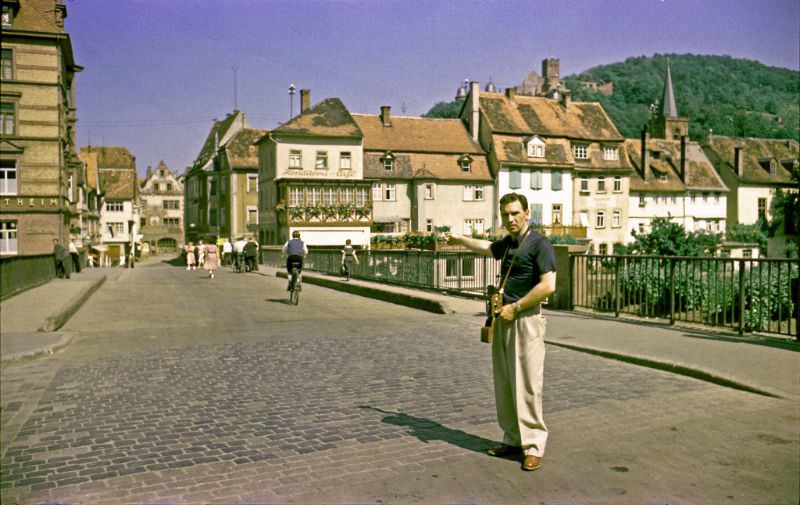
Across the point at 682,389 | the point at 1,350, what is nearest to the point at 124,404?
the point at 1,350

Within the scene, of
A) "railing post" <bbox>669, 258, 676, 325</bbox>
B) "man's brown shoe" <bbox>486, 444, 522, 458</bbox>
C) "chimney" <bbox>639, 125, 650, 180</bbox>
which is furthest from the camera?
"chimney" <bbox>639, 125, 650, 180</bbox>

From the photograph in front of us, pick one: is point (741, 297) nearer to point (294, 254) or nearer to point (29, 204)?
point (294, 254)

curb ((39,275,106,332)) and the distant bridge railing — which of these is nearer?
the distant bridge railing

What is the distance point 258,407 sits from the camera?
7000mm

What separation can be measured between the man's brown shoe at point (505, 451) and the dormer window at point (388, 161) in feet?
181

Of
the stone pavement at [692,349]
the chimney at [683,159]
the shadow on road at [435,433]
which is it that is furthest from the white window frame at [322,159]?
the shadow on road at [435,433]

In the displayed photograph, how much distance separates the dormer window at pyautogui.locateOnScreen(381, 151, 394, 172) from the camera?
59.8 m

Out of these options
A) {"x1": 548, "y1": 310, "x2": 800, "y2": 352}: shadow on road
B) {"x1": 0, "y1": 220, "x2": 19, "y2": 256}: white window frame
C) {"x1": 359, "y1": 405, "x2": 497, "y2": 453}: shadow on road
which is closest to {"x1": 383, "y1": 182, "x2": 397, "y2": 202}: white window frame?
{"x1": 0, "y1": 220, "x2": 19, "y2": 256}: white window frame

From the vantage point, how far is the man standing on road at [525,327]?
4984 millimetres

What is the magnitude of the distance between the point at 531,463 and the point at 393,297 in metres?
14.4

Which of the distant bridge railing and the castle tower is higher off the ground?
the castle tower

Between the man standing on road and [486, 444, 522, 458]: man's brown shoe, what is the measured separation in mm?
139

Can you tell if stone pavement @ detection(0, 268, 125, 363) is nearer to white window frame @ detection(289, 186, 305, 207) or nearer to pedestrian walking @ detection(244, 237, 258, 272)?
pedestrian walking @ detection(244, 237, 258, 272)

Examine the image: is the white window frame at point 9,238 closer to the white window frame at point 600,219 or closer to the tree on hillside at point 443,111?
the white window frame at point 600,219
